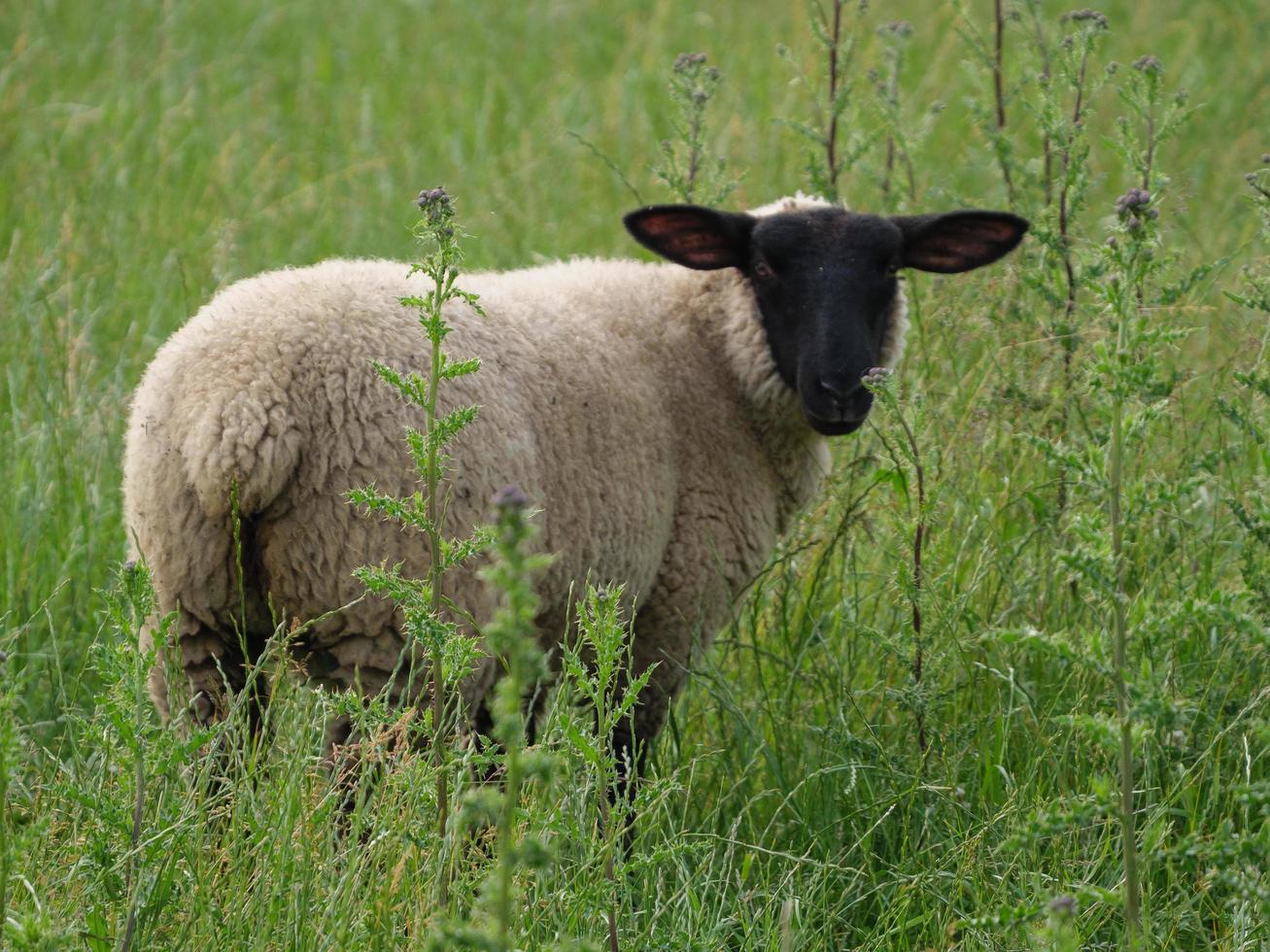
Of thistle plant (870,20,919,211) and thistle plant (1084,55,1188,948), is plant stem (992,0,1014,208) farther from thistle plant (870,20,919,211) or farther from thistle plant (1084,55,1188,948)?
thistle plant (1084,55,1188,948)

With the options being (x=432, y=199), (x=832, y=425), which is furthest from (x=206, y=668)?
(x=832, y=425)

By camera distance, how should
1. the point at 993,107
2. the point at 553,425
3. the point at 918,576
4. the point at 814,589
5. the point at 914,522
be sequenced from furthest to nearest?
the point at 993,107, the point at 814,589, the point at 553,425, the point at 918,576, the point at 914,522

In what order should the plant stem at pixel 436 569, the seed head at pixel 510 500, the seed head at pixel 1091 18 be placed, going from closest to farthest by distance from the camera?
the seed head at pixel 510 500, the plant stem at pixel 436 569, the seed head at pixel 1091 18

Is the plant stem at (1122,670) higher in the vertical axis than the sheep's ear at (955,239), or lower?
lower

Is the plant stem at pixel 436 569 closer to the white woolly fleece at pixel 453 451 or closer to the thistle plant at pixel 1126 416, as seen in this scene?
the white woolly fleece at pixel 453 451

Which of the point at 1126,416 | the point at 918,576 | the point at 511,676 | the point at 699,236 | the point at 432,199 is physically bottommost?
the point at 918,576

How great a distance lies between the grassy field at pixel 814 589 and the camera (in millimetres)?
2400

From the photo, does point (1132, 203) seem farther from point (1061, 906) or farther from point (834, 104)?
point (834, 104)

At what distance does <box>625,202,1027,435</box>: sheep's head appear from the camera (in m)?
3.93

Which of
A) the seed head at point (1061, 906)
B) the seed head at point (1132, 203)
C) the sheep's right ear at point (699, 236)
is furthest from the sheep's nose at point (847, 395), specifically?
the seed head at point (1061, 906)

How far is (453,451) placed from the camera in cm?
318

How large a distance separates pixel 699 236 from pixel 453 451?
1396 mm

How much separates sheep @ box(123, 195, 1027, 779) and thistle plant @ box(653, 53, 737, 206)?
252mm

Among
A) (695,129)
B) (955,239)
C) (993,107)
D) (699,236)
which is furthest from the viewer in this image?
(993,107)
